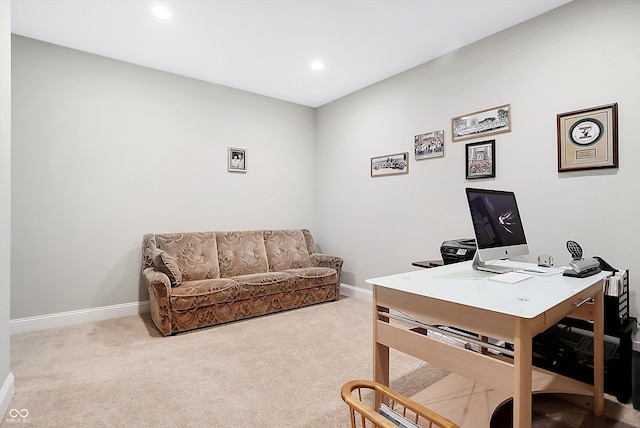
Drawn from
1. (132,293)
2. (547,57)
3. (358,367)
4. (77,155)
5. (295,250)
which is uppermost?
(547,57)

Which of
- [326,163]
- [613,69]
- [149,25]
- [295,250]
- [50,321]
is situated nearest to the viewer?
[613,69]

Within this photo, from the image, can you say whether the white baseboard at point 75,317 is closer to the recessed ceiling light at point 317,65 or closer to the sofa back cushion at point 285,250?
the sofa back cushion at point 285,250

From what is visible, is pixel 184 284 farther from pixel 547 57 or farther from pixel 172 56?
pixel 547 57

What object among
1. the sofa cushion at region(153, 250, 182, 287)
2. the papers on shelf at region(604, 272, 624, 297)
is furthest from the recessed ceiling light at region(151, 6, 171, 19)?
the papers on shelf at region(604, 272, 624, 297)

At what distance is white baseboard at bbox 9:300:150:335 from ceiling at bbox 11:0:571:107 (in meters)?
2.66

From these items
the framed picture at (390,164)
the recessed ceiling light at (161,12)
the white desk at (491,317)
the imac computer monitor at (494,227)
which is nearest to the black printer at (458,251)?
the imac computer monitor at (494,227)

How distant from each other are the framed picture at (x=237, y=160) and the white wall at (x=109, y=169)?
0.08m

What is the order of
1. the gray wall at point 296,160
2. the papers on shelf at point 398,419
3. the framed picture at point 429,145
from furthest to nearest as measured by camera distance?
1. the framed picture at point 429,145
2. the gray wall at point 296,160
3. the papers on shelf at point 398,419

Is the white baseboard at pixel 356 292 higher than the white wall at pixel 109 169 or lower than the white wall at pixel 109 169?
lower

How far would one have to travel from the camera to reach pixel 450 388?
1962 millimetres

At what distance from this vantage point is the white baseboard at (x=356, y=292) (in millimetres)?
4127

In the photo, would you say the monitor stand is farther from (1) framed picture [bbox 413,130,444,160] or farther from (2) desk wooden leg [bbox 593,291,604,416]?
(1) framed picture [bbox 413,130,444,160]

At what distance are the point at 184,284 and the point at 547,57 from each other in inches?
148

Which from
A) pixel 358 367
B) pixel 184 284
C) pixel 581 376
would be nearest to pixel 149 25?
pixel 184 284
